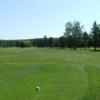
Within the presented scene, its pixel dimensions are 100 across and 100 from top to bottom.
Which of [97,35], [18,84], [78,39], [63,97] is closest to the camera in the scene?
[63,97]

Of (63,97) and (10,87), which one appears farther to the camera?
(10,87)

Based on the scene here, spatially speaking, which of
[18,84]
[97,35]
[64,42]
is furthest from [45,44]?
[18,84]

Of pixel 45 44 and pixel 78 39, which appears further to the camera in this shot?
pixel 45 44

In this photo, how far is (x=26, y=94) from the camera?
52.2 feet

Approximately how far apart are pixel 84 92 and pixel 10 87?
4342 mm

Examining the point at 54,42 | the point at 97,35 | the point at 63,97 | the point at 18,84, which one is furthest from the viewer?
the point at 54,42

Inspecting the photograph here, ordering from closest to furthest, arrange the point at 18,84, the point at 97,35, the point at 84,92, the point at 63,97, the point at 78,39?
1. the point at 63,97
2. the point at 84,92
3. the point at 18,84
4. the point at 97,35
5. the point at 78,39

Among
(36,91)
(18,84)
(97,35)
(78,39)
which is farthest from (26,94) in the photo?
(78,39)

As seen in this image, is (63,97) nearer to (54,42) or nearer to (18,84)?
(18,84)

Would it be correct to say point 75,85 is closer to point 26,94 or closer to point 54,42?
point 26,94

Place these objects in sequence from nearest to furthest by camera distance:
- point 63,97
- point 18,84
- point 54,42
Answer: point 63,97 < point 18,84 < point 54,42

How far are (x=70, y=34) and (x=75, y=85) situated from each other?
127758mm

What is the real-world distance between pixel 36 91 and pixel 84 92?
2.43m

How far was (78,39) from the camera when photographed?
142 m
